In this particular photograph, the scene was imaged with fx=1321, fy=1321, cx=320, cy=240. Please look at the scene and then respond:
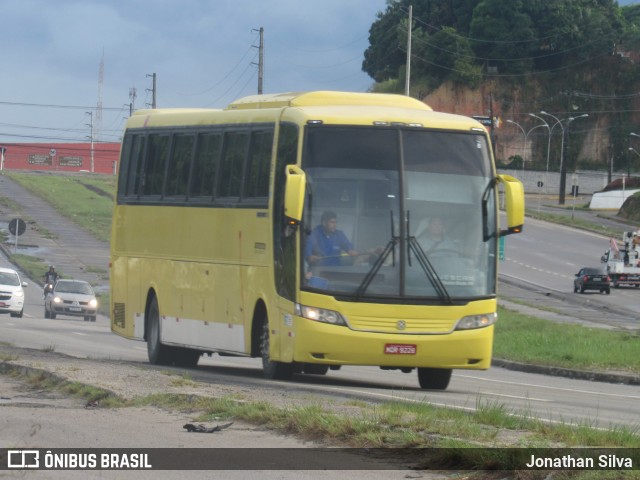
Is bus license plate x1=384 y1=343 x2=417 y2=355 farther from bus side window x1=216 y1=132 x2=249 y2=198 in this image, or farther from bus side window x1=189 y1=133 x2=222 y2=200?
bus side window x1=189 y1=133 x2=222 y2=200

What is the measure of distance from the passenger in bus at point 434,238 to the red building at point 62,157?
12972cm

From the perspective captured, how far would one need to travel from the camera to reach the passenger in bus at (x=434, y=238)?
1670 centimetres

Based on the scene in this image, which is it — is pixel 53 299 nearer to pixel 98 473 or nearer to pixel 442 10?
pixel 98 473

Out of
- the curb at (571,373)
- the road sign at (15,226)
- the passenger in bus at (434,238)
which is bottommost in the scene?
the curb at (571,373)

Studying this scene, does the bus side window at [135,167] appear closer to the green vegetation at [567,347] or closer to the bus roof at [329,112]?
the bus roof at [329,112]

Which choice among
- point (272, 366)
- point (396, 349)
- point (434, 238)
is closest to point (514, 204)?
point (434, 238)

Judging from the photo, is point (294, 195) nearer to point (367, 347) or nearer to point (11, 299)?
point (367, 347)

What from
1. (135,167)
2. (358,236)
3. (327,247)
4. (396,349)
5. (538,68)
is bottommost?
(396,349)

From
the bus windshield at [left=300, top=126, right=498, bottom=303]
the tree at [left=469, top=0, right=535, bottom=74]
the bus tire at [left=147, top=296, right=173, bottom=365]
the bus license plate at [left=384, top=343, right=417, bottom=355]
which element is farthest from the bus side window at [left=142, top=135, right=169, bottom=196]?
the tree at [left=469, top=0, right=535, bottom=74]

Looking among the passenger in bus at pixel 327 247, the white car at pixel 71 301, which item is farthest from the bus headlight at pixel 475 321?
the white car at pixel 71 301

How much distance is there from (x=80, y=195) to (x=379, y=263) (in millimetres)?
83628

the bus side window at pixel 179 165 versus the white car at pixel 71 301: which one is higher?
the bus side window at pixel 179 165

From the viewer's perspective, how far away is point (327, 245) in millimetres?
16641

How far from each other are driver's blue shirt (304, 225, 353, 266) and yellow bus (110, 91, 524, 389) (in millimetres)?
13
